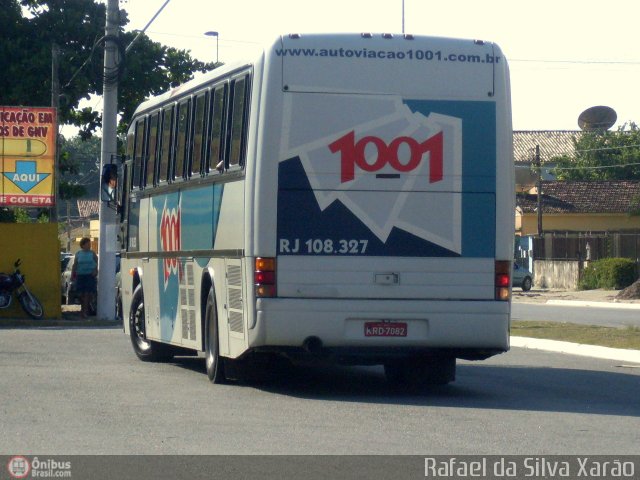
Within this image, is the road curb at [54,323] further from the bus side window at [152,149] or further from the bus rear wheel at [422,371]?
the bus rear wheel at [422,371]

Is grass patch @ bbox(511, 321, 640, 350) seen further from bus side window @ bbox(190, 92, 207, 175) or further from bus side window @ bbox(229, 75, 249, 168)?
bus side window @ bbox(229, 75, 249, 168)

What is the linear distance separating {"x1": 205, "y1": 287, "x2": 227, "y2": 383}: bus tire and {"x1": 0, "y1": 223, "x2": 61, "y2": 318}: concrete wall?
13975 millimetres

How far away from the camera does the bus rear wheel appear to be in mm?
14125

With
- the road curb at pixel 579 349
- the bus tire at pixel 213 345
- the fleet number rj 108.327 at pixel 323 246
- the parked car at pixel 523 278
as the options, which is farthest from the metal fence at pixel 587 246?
the fleet number rj 108.327 at pixel 323 246

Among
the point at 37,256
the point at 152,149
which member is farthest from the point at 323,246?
the point at 37,256

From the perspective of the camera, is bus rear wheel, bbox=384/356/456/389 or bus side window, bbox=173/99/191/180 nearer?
bus rear wheel, bbox=384/356/456/389

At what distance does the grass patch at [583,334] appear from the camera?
19938 millimetres

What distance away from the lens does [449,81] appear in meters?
13.0

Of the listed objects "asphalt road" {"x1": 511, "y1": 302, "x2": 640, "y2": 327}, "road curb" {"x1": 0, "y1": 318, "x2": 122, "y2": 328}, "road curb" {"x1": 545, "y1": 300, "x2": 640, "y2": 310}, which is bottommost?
"road curb" {"x1": 0, "y1": 318, "x2": 122, "y2": 328}

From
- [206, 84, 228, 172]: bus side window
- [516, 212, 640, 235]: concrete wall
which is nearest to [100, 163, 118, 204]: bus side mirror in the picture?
[206, 84, 228, 172]: bus side window

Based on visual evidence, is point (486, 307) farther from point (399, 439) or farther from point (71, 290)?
point (71, 290)

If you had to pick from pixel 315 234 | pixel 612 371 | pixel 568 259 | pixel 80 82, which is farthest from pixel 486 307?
pixel 568 259

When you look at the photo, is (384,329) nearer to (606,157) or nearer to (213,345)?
(213,345)

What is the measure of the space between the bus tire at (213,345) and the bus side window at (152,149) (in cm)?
301
